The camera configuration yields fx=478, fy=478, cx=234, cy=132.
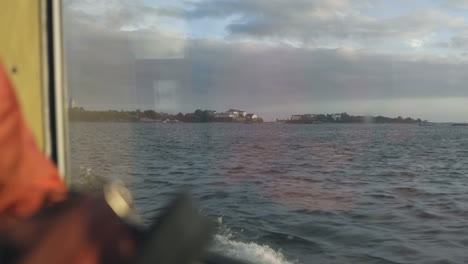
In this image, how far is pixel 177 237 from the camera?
0.61 meters

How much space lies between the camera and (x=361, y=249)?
9.23 m

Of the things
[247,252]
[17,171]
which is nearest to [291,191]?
[247,252]

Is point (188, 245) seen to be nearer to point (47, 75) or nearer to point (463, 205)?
point (47, 75)

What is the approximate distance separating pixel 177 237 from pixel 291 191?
14744 mm

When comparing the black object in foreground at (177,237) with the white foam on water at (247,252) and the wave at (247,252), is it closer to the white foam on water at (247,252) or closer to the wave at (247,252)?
the wave at (247,252)

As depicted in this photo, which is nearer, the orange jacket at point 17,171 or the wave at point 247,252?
the orange jacket at point 17,171

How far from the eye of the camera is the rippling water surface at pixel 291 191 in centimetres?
616

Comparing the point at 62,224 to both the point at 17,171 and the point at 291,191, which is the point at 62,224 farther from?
the point at 291,191

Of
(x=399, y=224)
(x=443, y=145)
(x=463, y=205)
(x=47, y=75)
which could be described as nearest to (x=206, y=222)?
(x=47, y=75)

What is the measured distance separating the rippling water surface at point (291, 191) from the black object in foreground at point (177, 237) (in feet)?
1.00

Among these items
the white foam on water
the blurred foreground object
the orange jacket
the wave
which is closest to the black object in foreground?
the blurred foreground object

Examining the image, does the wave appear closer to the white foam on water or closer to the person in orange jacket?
the white foam on water

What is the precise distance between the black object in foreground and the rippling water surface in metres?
0.30

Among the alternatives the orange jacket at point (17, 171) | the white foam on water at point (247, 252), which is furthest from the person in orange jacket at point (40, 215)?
the white foam on water at point (247, 252)
